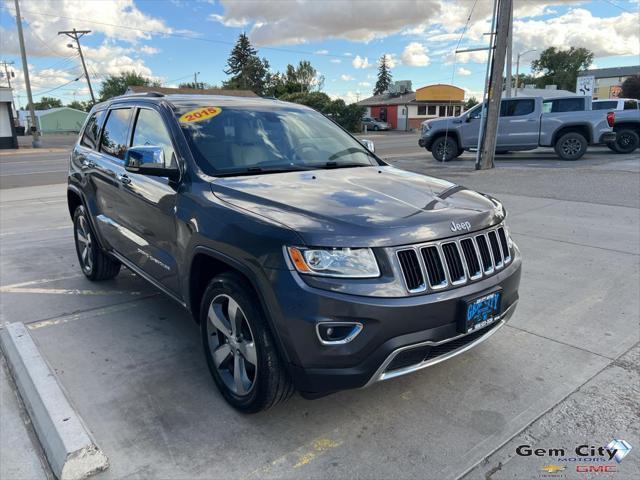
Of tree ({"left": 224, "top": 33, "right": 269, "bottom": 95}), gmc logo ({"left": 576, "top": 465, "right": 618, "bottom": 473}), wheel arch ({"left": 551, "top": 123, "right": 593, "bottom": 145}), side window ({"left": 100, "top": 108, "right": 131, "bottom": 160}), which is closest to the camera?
gmc logo ({"left": 576, "top": 465, "right": 618, "bottom": 473})

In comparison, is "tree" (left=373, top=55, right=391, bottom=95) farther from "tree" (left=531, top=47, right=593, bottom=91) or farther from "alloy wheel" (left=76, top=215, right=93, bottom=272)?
"alloy wheel" (left=76, top=215, right=93, bottom=272)

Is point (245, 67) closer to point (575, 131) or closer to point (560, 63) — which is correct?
point (560, 63)

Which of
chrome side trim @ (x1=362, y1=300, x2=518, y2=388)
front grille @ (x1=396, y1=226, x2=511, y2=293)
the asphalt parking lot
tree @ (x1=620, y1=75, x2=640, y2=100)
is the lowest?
the asphalt parking lot

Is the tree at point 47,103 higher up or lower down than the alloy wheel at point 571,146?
higher up

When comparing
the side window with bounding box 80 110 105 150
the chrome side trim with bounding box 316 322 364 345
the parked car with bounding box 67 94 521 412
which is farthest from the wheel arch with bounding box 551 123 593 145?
the chrome side trim with bounding box 316 322 364 345

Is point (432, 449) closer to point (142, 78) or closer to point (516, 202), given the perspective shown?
point (516, 202)

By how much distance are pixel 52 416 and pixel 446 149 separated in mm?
15811

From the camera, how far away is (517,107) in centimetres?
1575

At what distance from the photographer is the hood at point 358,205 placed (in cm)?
240

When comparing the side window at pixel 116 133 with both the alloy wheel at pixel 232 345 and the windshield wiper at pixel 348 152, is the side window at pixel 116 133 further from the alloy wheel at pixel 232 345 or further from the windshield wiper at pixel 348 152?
the alloy wheel at pixel 232 345

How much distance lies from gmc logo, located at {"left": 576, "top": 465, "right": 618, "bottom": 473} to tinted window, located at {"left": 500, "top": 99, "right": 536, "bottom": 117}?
14966mm

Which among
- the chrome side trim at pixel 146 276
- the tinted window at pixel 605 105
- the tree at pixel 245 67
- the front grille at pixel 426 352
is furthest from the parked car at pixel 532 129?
the tree at pixel 245 67

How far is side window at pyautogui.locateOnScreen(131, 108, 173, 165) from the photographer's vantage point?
11.3 feet

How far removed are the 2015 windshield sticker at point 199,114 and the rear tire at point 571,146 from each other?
14582mm
